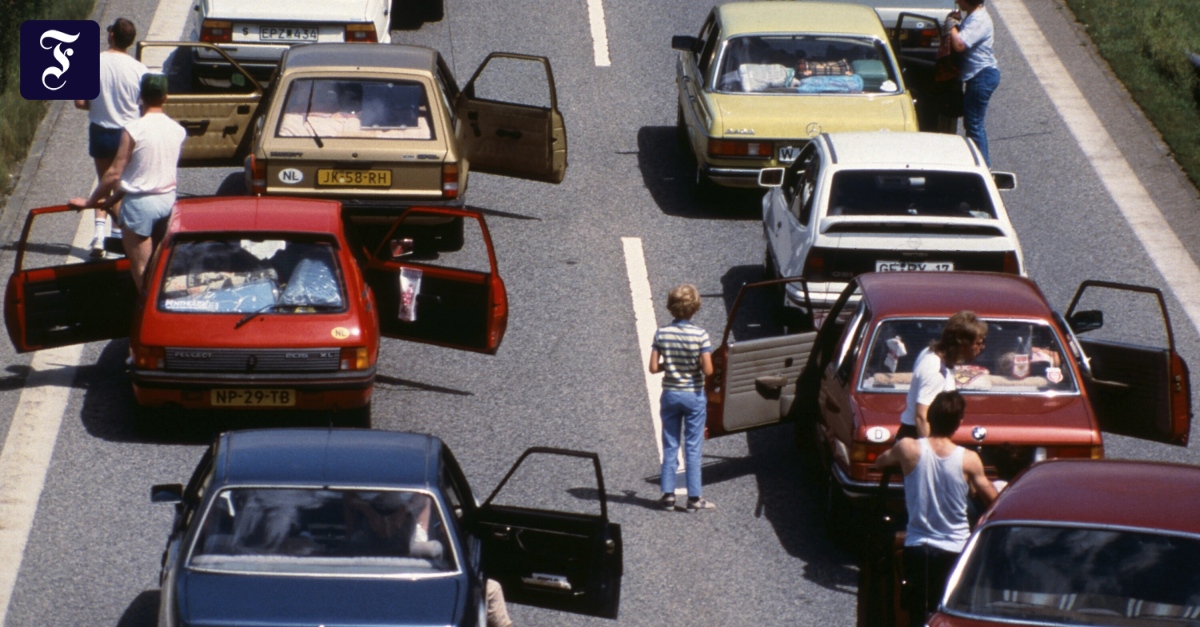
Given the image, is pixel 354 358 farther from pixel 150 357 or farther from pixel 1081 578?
pixel 1081 578

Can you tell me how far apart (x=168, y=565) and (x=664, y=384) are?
3.81 m

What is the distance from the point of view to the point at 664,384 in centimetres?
1082

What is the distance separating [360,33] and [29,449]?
718 cm

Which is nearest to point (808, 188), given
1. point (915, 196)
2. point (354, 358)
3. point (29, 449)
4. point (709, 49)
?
point (915, 196)

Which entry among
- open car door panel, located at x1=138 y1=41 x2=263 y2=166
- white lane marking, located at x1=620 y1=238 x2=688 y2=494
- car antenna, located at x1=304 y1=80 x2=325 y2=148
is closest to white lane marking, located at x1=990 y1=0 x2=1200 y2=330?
white lane marking, located at x1=620 y1=238 x2=688 y2=494

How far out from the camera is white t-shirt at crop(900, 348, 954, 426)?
367 inches

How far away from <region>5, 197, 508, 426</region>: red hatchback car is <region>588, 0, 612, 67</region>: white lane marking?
862cm

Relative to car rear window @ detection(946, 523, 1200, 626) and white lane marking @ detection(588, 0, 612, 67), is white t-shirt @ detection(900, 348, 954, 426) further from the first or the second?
white lane marking @ detection(588, 0, 612, 67)

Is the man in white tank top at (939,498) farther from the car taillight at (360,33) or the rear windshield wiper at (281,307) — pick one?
the car taillight at (360,33)

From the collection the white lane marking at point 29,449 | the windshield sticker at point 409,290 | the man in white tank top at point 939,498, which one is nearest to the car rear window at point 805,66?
the windshield sticker at point 409,290

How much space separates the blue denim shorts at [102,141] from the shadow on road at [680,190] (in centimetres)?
517

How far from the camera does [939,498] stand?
27.3ft

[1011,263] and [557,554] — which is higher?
[557,554]

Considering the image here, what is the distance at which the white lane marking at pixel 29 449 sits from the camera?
404 inches
